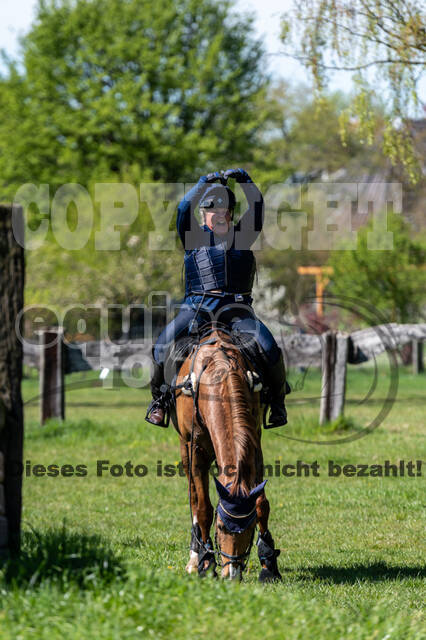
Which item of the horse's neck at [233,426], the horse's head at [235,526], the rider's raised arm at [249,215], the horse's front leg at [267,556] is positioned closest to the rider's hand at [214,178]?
the rider's raised arm at [249,215]

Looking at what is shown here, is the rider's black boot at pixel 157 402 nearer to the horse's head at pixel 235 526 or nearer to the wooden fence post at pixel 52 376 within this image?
the horse's head at pixel 235 526

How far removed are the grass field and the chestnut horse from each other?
12.4 inches

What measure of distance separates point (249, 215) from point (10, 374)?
3580mm

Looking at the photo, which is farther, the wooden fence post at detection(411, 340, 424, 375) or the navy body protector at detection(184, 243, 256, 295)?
the wooden fence post at detection(411, 340, 424, 375)

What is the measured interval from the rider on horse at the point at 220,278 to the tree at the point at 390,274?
75.5 feet

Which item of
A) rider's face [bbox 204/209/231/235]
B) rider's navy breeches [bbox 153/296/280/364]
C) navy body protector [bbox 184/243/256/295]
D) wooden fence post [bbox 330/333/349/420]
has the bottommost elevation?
wooden fence post [bbox 330/333/349/420]

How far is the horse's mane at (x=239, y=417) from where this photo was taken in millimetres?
5488

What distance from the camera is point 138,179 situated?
3294 cm

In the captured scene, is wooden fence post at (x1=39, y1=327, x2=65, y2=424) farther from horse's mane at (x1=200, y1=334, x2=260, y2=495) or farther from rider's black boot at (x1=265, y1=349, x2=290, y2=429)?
horse's mane at (x1=200, y1=334, x2=260, y2=495)

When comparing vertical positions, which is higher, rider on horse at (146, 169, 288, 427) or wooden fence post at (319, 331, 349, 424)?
rider on horse at (146, 169, 288, 427)

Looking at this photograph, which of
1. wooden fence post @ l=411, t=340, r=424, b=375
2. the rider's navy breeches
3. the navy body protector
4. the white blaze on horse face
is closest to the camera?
the white blaze on horse face

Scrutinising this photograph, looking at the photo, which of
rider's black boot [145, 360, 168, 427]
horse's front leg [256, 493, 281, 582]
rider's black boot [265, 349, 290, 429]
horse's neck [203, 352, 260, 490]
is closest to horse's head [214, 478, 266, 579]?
horse's neck [203, 352, 260, 490]

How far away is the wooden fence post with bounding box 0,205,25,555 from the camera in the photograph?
4.72 meters

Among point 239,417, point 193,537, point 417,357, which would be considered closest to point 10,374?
point 239,417
